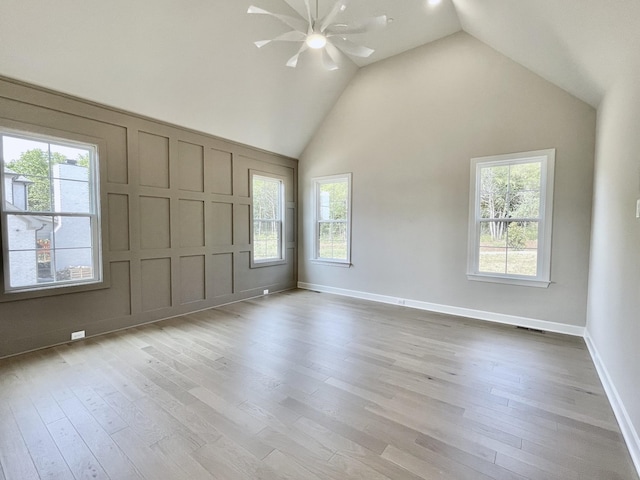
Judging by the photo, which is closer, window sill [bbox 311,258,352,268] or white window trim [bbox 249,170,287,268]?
white window trim [bbox 249,170,287,268]

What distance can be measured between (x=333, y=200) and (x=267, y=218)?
135 centimetres

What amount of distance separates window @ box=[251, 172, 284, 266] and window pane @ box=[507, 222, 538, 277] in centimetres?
395

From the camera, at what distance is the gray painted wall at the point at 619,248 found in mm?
1869

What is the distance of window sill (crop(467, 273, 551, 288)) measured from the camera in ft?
12.2

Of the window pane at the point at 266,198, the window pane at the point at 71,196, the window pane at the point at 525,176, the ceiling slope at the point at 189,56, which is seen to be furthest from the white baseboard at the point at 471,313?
the window pane at the point at 71,196

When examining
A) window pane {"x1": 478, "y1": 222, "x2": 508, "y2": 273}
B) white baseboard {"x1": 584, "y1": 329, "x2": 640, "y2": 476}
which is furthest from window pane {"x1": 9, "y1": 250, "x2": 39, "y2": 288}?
window pane {"x1": 478, "y1": 222, "x2": 508, "y2": 273}

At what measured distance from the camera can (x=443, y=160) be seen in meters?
4.37

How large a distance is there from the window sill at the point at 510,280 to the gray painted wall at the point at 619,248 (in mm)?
606

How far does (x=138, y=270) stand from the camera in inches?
152

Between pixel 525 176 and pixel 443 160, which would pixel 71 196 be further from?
pixel 525 176

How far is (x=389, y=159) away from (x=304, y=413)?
4.06 metres

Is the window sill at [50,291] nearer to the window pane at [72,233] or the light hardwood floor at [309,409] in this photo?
the window pane at [72,233]

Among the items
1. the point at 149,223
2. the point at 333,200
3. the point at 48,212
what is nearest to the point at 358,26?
the point at 333,200

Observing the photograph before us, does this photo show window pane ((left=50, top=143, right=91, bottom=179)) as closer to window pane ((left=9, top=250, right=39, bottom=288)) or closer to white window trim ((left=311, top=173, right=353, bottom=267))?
window pane ((left=9, top=250, right=39, bottom=288))
